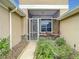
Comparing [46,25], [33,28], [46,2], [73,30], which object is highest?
[46,2]

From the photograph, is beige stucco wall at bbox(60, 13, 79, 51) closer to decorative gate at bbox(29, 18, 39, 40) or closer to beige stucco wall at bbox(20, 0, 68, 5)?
beige stucco wall at bbox(20, 0, 68, 5)

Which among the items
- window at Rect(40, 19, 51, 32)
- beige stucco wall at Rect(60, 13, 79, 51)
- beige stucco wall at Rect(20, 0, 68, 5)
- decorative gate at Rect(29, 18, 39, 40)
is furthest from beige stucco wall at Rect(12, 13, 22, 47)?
window at Rect(40, 19, 51, 32)

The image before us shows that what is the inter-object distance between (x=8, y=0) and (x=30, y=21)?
13.6m

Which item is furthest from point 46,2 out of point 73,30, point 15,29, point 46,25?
point 73,30

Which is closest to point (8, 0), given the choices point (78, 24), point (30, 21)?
point (78, 24)

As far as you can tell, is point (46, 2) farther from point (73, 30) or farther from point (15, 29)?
point (73, 30)

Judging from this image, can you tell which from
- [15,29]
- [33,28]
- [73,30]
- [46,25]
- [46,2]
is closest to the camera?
[73,30]

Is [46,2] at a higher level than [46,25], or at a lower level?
higher

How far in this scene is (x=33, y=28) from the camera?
22328 millimetres

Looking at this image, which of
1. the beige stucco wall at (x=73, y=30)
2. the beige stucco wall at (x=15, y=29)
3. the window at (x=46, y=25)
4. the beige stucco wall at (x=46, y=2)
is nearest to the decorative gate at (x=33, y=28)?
the beige stucco wall at (x=46, y=2)

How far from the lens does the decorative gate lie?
21.9 metres

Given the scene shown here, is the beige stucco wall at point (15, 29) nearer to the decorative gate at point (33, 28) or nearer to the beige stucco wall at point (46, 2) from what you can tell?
the beige stucco wall at point (46, 2)

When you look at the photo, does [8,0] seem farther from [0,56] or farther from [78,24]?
[78,24]

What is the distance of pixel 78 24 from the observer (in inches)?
441
